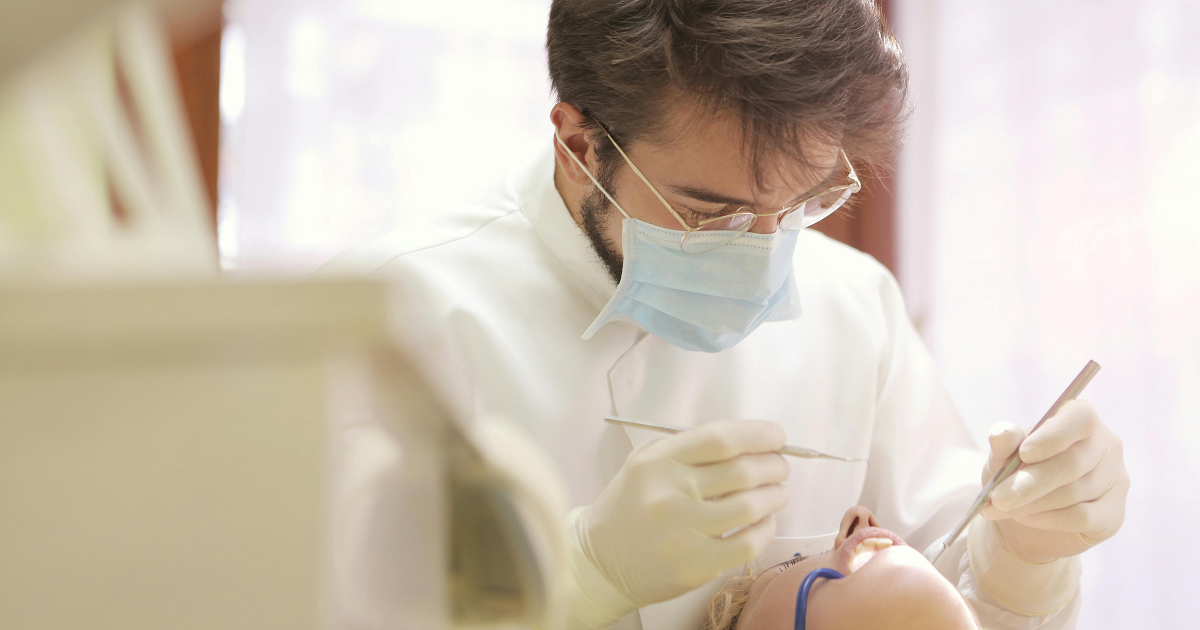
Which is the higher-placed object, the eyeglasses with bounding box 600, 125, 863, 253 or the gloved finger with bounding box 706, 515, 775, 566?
the eyeglasses with bounding box 600, 125, 863, 253

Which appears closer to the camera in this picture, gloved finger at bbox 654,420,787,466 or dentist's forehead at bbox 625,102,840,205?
gloved finger at bbox 654,420,787,466

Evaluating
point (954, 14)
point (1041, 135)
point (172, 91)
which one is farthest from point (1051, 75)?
point (172, 91)

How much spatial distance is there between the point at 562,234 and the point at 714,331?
35 centimetres

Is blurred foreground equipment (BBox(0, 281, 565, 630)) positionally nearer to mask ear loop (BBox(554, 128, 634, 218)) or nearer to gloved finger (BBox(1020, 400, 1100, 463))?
mask ear loop (BBox(554, 128, 634, 218))

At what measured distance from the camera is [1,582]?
20 cm

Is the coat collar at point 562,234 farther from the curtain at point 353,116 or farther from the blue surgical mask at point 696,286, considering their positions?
the curtain at point 353,116

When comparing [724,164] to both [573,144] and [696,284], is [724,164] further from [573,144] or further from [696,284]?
[573,144]

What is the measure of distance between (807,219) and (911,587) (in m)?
0.61

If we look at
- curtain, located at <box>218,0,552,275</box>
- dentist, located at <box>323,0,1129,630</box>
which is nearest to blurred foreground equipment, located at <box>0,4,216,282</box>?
dentist, located at <box>323,0,1129,630</box>

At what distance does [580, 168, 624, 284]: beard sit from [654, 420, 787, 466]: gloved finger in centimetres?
42

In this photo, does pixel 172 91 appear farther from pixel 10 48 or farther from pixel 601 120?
pixel 601 120

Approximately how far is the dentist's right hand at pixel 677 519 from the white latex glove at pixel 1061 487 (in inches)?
16.4

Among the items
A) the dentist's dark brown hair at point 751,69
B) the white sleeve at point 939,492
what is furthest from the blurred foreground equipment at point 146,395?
the white sleeve at point 939,492

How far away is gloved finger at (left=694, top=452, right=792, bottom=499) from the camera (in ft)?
3.40
